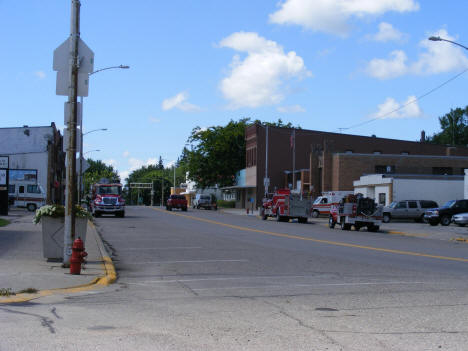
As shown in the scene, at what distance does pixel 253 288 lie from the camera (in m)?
11.0

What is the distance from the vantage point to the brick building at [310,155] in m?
59.0

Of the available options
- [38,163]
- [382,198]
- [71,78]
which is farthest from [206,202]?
[71,78]

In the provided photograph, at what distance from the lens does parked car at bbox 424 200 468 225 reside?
38719 mm

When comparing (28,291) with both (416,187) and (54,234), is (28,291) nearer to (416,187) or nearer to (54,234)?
(54,234)

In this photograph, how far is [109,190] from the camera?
143 feet

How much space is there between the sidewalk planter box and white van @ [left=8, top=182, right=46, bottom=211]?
41.3m

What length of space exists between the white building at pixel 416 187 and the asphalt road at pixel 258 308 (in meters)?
32.7

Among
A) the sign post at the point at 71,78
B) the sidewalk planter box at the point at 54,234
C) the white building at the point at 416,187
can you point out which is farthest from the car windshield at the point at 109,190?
the sign post at the point at 71,78

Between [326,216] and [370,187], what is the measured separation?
181 inches

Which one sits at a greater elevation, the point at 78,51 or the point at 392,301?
the point at 78,51

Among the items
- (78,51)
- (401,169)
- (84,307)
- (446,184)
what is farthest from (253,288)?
(401,169)

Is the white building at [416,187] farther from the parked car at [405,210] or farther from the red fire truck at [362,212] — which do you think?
the red fire truck at [362,212]

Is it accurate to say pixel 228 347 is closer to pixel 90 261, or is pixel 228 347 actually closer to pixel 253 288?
pixel 253 288

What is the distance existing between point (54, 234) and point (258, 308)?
21.6 ft
